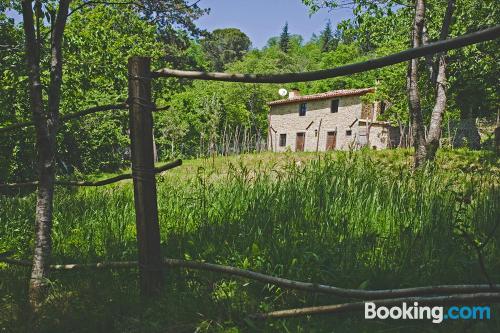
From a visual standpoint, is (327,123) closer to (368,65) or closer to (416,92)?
(416,92)

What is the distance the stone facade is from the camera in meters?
37.8

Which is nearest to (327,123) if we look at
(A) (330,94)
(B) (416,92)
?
(A) (330,94)

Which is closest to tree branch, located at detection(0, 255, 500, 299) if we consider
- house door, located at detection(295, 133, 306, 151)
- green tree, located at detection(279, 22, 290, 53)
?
house door, located at detection(295, 133, 306, 151)

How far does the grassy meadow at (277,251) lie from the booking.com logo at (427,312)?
50 mm

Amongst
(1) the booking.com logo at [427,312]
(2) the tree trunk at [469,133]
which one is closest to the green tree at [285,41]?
(2) the tree trunk at [469,133]

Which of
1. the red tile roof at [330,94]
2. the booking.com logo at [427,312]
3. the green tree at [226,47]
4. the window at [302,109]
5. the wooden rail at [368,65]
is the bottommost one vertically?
the booking.com logo at [427,312]

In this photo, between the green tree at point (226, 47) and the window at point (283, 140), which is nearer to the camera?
the window at point (283, 140)

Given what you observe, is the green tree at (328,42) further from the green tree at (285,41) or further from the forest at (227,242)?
the forest at (227,242)

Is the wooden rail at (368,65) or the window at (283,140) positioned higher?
the wooden rail at (368,65)

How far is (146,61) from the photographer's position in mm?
2512

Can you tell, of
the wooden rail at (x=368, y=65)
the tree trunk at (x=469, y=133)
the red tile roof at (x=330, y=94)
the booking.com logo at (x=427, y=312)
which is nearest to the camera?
the wooden rail at (x=368, y=65)

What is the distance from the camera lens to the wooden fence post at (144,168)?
8.01 feet

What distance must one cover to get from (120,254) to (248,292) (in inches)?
56.0

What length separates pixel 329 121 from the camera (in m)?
40.6
